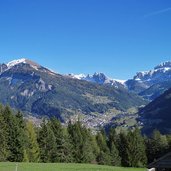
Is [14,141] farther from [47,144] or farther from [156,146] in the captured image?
[156,146]

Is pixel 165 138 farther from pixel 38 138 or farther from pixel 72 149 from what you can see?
pixel 38 138

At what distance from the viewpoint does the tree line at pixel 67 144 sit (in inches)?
4412

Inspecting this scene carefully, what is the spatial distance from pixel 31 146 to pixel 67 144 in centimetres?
1398

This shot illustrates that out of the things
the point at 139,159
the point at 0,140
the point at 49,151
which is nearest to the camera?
the point at 0,140

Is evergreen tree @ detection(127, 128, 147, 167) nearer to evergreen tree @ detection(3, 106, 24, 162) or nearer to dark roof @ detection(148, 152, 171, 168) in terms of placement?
evergreen tree @ detection(3, 106, 24, 162)

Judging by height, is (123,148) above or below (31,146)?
above

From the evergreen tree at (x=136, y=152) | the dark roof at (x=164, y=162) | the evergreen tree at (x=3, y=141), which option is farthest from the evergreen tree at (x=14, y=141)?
the dark roof at (x=164, y=162)

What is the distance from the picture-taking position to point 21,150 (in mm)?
111938

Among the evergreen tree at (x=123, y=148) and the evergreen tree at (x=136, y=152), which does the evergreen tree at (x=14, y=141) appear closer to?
the evergreen tree at (x=136, y=152)

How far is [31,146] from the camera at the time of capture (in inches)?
4761

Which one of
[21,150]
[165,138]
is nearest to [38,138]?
[21,150]

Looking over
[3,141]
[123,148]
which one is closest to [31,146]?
[3,141]

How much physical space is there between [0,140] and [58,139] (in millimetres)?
24794

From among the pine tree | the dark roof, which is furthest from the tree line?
the dark roof
